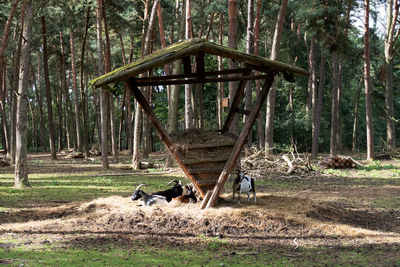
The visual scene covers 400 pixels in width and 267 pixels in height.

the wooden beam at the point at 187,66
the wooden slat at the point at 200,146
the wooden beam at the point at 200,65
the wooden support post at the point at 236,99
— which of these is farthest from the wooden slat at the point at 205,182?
the wooden beam at the point at 187,66

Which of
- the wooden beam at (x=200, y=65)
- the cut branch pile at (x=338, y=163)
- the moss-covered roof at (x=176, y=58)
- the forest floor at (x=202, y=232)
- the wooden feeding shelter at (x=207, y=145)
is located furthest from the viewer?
the cut branch pile at (x=338, y=163)

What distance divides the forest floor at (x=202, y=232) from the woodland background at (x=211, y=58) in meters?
3.47

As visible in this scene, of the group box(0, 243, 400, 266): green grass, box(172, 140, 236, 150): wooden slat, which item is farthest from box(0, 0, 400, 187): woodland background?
box(0, 243, 400, 266): green grass

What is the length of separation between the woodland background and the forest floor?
3469 mm

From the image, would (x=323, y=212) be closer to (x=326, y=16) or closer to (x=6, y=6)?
(x=326, y=16)

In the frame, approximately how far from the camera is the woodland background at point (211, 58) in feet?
56.2

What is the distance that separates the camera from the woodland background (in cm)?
1714

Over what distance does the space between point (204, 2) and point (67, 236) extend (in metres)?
25.2

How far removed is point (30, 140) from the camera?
192 feet

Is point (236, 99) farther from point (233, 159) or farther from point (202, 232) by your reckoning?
point (202, 232)

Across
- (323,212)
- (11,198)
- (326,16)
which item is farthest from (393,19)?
(11,198)

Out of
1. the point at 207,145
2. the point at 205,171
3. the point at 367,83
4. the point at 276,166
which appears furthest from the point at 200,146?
the point at 367,83

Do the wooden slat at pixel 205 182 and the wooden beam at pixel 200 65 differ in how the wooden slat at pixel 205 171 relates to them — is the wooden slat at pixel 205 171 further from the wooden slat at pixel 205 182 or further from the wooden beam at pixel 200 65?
the wooden beam at pixel 200 65

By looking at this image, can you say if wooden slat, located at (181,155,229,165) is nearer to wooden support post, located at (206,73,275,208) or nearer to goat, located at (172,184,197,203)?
wooden support post, located at (206,73,275,208)
